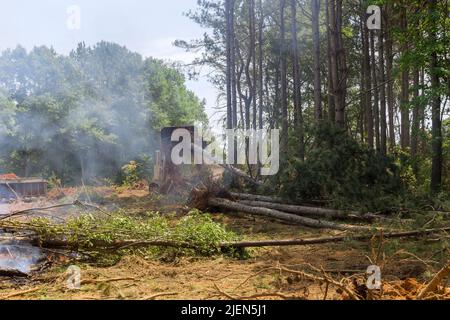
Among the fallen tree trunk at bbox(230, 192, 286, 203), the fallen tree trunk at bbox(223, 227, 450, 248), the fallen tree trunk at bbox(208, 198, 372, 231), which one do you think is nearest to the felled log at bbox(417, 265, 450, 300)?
the fallen tree trunk at bbox(223, 227, 450, 248)

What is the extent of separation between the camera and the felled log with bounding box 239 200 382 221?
911 centimetres

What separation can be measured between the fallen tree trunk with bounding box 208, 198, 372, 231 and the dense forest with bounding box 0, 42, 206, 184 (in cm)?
1130

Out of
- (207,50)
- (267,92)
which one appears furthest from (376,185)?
(267,92)

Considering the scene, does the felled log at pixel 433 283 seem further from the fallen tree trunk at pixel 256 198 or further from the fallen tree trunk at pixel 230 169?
the fallen tree trunk at pixel 230 169

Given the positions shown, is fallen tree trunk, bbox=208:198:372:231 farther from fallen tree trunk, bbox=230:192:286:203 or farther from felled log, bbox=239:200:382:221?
fallen tree trunk, bbox=230:192:286:203

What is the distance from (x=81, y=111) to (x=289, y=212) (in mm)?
18488

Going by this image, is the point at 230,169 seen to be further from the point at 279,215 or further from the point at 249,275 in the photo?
the point at 249,275

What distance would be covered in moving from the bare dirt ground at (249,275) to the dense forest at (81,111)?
48.2ft

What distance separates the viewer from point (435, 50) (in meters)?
11.2

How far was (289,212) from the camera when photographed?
10453mm

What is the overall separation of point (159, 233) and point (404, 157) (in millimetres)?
9523

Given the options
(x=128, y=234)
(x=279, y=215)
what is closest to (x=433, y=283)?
(x=128, y=234)

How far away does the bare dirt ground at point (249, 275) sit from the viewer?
14.1 ft
